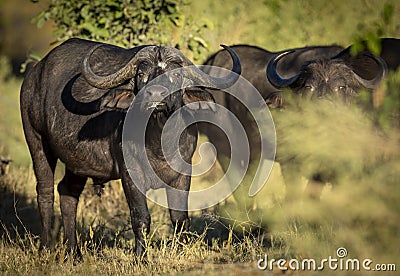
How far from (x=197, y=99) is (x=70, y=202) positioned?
6.26 feet

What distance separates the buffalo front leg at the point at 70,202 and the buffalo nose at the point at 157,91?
193 centimetres

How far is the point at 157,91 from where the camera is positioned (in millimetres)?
5496

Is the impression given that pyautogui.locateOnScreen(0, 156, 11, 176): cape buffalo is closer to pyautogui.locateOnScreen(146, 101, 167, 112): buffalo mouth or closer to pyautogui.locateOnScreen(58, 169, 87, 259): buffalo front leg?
pyautogui.locateOnScreen(58, 169, 87, 259): buffalo front leg

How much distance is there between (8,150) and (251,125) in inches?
153

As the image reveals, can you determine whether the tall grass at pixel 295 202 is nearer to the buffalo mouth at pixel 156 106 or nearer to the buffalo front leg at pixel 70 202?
the buffalo front leg at pixel 70 202

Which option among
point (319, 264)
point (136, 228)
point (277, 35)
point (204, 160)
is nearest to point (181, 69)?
point (136, 228)

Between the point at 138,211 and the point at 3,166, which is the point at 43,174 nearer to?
the point at 138,211

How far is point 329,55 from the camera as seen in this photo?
27.7 ft

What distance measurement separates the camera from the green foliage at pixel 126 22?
918 cm

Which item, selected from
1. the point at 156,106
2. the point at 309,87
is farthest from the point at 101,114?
the point at 309,87

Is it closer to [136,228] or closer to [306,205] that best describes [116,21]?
[136,228]

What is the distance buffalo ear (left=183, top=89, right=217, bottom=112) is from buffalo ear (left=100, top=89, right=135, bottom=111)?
459 mm

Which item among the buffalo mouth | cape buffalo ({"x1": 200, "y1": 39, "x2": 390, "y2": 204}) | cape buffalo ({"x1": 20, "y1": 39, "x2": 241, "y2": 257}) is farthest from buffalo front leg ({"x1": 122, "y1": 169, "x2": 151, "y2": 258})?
cape buffalo ({"x1": 200, "y1": 39, "x2": 390, "y2": 204})

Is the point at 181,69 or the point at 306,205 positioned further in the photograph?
the point at 181,69
